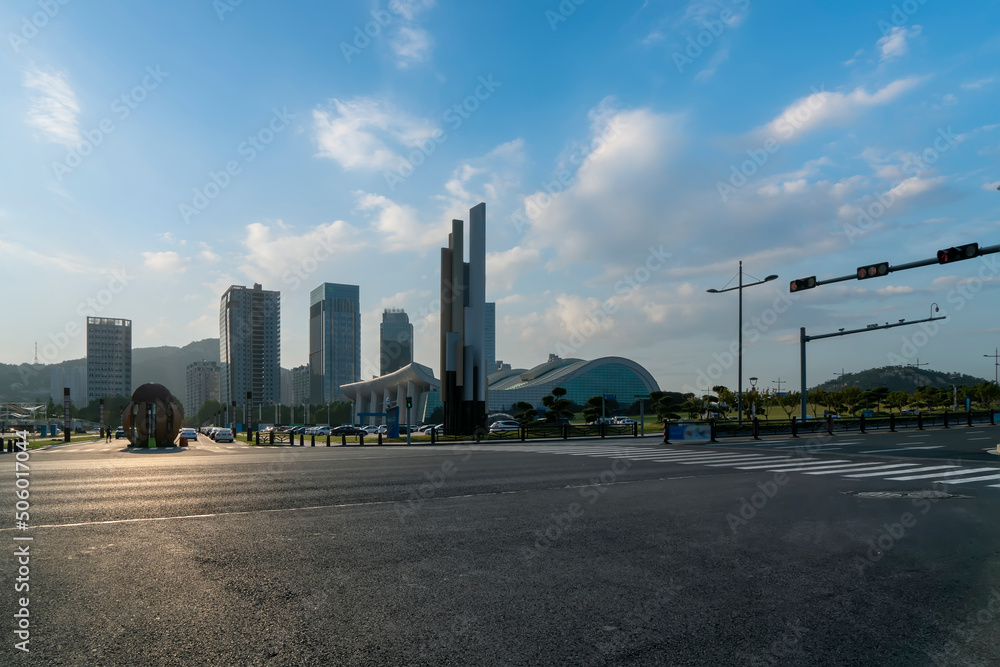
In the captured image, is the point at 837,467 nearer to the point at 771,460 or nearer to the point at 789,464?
the point at 789,464

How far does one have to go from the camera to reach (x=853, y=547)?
7.78m

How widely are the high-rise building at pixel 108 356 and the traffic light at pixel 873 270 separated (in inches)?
6193

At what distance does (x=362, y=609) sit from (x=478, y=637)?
121cm

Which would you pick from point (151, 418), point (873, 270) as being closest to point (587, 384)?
point (151, 418)

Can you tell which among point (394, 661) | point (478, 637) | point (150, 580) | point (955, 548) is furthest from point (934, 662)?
point (150, 580)

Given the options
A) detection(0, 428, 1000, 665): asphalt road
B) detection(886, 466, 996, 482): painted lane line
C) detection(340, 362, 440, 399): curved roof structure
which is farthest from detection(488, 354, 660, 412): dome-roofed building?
detection(0, 428, 1000, 665): asphalt road

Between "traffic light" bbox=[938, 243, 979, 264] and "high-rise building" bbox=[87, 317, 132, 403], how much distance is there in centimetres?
15989

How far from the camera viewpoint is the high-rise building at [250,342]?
149 meters

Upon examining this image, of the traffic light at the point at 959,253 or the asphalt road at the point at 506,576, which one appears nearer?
the asphalt road at the point at 506,576

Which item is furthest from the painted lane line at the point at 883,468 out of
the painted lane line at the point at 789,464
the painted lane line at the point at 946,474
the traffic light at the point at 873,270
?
the traffic light at the point at 873,270

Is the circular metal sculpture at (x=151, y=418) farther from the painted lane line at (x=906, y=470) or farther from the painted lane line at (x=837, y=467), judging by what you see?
the painted lane line at (x=906, y=470)

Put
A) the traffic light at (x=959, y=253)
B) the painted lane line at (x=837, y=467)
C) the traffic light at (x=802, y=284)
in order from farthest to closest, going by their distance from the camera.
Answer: the traffic light at (x=802, y=284) < the painted lane line at (x=837, y=467) < the traffic light at (x=959, y=253)

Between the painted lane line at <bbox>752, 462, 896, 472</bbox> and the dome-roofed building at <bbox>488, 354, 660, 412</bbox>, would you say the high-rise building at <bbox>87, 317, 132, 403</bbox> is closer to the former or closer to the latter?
the dome-roofed building at <bbox>488, 354, 660, 412</bbox>

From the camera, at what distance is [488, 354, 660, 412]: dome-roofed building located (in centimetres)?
13038
